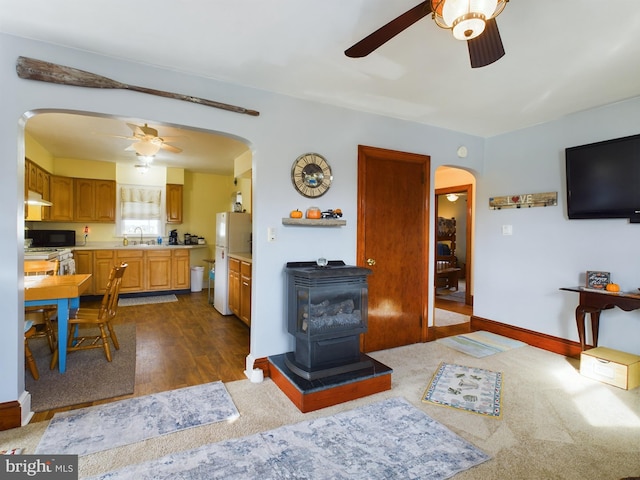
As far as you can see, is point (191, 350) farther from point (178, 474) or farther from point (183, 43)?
point (183, 43)

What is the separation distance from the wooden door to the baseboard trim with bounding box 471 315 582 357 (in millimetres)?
1009

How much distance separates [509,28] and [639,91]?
1886mm

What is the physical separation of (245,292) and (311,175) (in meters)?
1.86

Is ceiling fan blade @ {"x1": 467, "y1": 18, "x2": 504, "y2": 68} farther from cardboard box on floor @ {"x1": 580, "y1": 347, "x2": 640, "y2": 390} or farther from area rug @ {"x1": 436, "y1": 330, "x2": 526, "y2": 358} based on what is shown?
area rug @ {"x1": 436, "y1": 330, "x2": 526, "y2": 358}

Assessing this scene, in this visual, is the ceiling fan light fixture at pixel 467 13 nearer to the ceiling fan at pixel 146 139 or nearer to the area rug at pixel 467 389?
Answer: the area rug at pixel 467 389

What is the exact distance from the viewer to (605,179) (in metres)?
3.10

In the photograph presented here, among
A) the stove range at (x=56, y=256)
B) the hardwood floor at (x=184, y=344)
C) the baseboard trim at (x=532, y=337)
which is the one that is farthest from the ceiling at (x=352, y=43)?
the stove range at (x=56, y=256)

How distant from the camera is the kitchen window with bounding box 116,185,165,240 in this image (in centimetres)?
659

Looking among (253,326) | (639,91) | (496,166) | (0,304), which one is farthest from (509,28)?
(0,304)

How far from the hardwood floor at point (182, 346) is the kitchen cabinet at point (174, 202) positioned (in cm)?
209

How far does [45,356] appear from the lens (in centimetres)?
329

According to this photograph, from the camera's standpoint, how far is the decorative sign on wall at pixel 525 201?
366 centimetres

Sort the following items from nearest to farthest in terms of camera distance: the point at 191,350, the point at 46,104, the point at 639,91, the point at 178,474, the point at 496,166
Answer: the point at 178,474
the point at 46,104
the point at 639,91
the point at 191,350
the point at 496,166

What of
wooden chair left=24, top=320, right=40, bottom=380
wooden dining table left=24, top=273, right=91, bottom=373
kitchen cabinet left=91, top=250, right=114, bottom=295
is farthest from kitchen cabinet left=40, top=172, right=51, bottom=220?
wooden chair left=24, top=320, right=40, bottom=380
